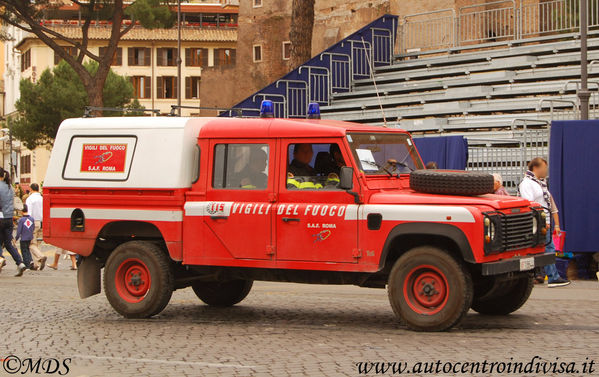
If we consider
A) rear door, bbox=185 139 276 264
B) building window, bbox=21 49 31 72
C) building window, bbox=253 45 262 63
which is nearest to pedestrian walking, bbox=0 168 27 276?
rear door, bbox=185 139 276 264

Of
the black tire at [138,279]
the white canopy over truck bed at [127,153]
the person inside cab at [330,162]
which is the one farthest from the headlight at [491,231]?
the black tire at [138,279]

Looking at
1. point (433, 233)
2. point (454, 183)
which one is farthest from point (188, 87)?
point (433, 233)

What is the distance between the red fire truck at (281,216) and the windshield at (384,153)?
0.02 metres

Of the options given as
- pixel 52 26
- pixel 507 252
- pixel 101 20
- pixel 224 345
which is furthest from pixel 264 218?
pixel 52 26

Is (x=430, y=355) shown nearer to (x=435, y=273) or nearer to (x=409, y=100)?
(x=435, y=273)

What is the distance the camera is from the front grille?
35.1ft

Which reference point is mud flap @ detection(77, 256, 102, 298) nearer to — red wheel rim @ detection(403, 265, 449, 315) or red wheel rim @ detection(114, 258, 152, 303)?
red wheel rim @ detection(114, 258, 152, 303)

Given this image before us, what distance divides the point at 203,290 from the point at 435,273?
3.97 metres

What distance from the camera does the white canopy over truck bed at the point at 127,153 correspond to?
12062 millimetres

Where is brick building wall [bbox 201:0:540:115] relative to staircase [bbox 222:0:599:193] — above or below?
above

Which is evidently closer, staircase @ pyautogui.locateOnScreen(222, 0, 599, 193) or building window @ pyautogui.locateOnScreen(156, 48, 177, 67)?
staircase @ pyautogui.locateOnScreen(222, 0, 599, 193)

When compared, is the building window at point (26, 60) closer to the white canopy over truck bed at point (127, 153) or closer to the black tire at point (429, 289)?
the white canopy over truck bed at point (127, 153)

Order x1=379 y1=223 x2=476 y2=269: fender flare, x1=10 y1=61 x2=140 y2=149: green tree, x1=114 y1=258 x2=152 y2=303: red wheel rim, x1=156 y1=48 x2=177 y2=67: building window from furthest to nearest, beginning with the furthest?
1. x1=156 y1=48 x2=177 y2=67: building window
2. x1=10 y1=61 x2=140 y2=149: green tree
3. x1=114 y1=258 x2=152 y2=303: red wheel rim
4. x1=379 y1=223 x2=476 y2=269: fender flare

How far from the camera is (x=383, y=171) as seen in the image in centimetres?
1152
